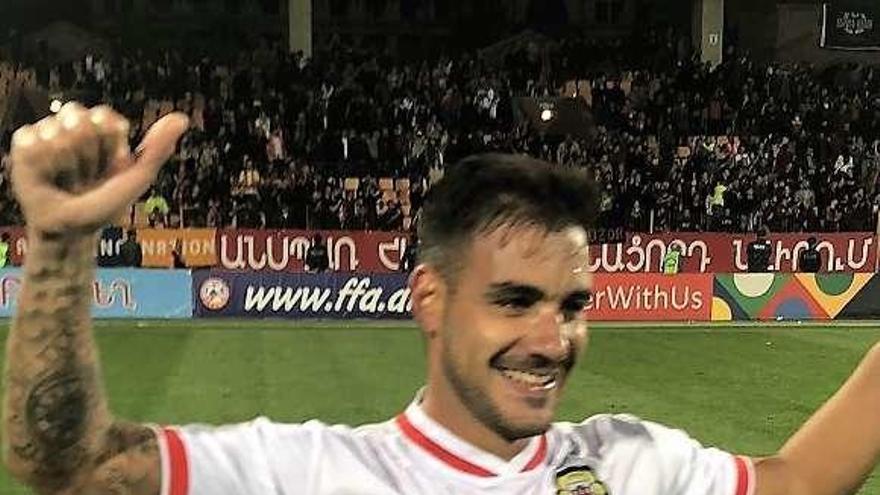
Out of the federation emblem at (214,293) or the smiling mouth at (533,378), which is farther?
the federation emblem at (214,293)

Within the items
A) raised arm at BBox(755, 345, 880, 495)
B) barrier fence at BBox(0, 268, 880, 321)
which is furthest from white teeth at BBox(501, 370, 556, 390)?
barrier fence at BBox(0, 268, 880, 321)

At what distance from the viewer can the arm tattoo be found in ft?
6.86

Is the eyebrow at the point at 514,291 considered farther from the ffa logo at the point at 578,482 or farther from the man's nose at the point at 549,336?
the ffa logo at the point at 578,482

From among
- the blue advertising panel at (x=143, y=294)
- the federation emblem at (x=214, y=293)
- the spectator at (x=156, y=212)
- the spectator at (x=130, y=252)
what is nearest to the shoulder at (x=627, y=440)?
the blue advertising panel at (x=143, y=294)

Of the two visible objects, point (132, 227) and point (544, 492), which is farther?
point (132, 227)

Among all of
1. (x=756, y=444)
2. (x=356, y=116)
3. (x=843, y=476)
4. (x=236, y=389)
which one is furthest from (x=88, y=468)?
(x=356, y=116)

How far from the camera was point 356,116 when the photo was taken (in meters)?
26.9

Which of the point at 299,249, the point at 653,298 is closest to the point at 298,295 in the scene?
the point at 299,249

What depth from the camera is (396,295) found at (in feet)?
65.5

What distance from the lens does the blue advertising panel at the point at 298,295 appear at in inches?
780

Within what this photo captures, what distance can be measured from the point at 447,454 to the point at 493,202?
0.49 m

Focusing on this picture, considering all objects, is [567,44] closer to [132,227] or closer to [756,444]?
[132,227]

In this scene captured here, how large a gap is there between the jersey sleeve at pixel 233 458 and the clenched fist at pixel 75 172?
0.49m

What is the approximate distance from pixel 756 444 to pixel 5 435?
28.4 ft
